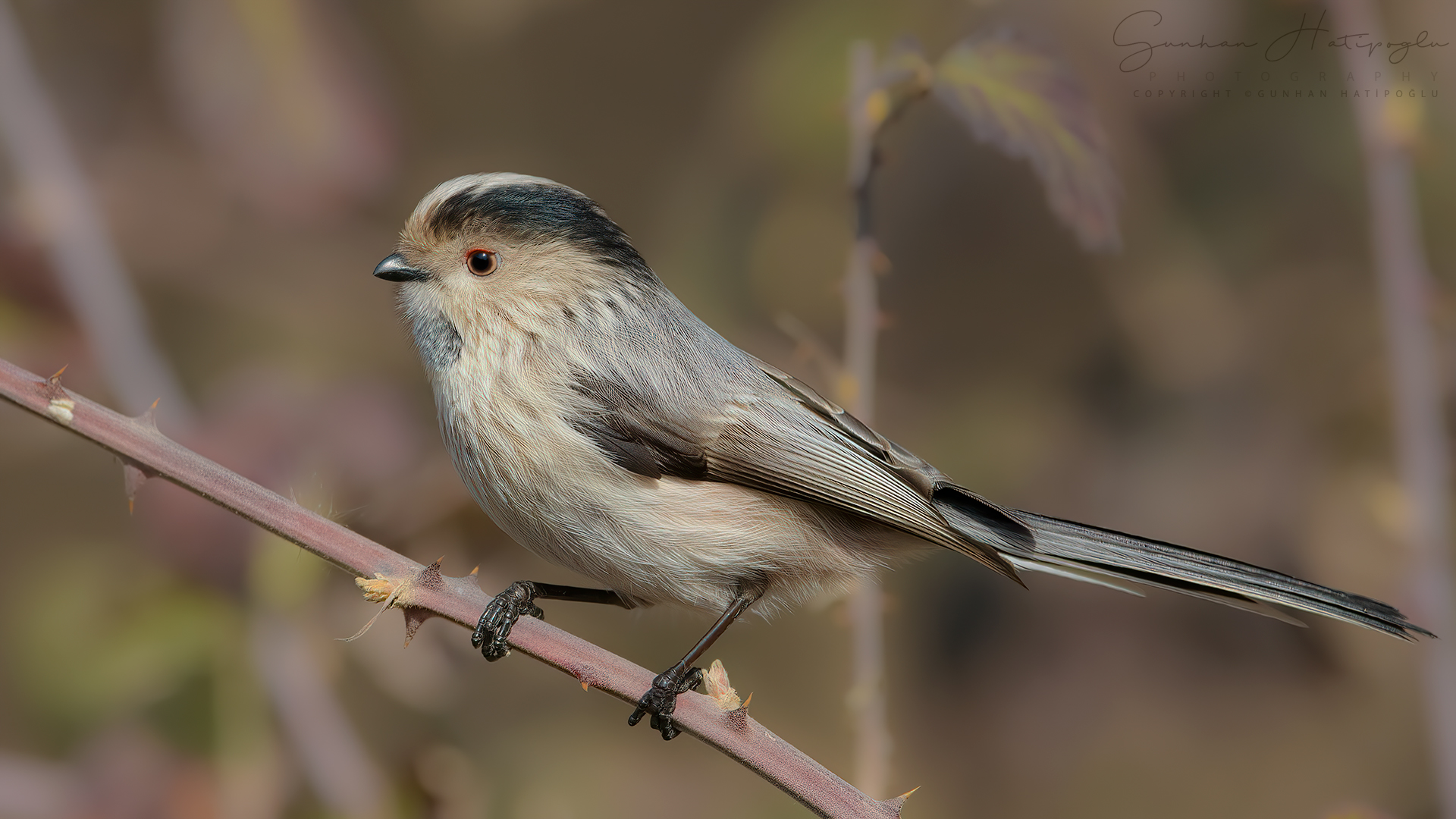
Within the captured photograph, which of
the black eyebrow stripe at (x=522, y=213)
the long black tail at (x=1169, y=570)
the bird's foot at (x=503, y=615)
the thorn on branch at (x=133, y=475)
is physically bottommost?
the thorn on branch at (x=133, y=475)

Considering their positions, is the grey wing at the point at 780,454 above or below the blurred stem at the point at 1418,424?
below

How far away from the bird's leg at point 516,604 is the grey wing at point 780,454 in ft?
0.96

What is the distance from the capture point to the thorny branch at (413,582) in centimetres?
121

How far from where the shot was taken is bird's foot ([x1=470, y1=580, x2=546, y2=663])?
1.66 meters

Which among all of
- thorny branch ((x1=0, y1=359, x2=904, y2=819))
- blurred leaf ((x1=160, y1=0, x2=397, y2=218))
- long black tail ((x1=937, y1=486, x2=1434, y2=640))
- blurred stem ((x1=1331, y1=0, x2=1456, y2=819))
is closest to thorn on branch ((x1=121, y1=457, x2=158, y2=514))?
thorny branch ((x1=0, y1=359, x2=904, y2=819))

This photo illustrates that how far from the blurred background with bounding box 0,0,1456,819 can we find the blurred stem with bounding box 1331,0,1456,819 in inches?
5.2

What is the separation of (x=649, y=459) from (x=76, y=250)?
1170 millimetres

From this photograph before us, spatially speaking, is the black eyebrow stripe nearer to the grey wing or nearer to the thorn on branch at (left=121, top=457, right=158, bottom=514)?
the grey wing

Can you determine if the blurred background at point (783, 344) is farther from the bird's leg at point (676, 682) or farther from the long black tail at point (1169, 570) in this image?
the long black tail at point (1169, 570)

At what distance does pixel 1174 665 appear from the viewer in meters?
2.80

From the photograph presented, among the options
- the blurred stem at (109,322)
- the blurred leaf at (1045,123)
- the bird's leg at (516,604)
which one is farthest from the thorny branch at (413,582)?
the blurred leaf at (1045,123)

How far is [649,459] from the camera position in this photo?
5.65 ft

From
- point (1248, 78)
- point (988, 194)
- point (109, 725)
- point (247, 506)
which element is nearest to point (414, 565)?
point (247, 506)

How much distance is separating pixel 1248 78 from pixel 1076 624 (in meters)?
1.42
